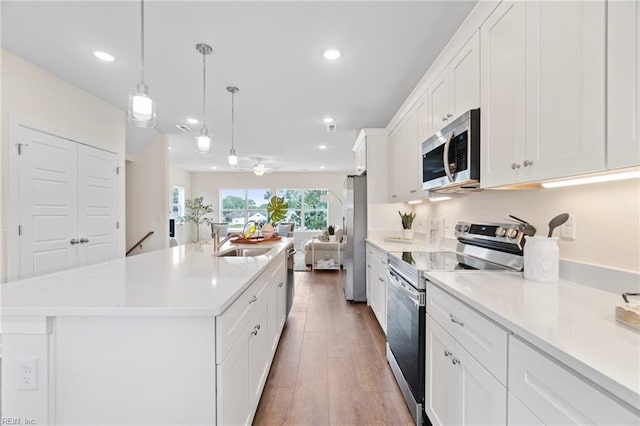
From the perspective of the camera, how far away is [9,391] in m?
1.12

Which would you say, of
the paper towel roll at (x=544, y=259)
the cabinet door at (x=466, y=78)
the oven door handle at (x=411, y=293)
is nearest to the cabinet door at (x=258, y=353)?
the oven door handle at (x=411, y=293)

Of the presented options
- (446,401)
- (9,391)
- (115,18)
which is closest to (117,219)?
(115,18)

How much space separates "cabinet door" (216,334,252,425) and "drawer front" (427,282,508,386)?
986mm

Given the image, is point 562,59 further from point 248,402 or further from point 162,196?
point 162,196

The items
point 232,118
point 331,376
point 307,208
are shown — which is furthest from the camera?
point 307,208

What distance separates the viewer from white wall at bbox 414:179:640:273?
1.17m

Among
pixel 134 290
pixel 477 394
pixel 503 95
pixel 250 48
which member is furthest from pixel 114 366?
pixel 250 48

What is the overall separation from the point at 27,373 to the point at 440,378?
176 cm

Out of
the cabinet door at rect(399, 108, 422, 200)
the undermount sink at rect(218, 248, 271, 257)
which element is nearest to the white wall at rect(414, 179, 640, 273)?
the cabinet door at rect(399, 108, 422, 200)

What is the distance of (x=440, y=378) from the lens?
4.77 feet

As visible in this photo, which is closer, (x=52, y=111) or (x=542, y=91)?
(x=542, y=91)

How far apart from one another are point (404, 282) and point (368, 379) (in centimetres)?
86

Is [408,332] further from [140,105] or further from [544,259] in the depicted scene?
[140,105]

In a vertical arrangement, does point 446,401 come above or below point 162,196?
below
